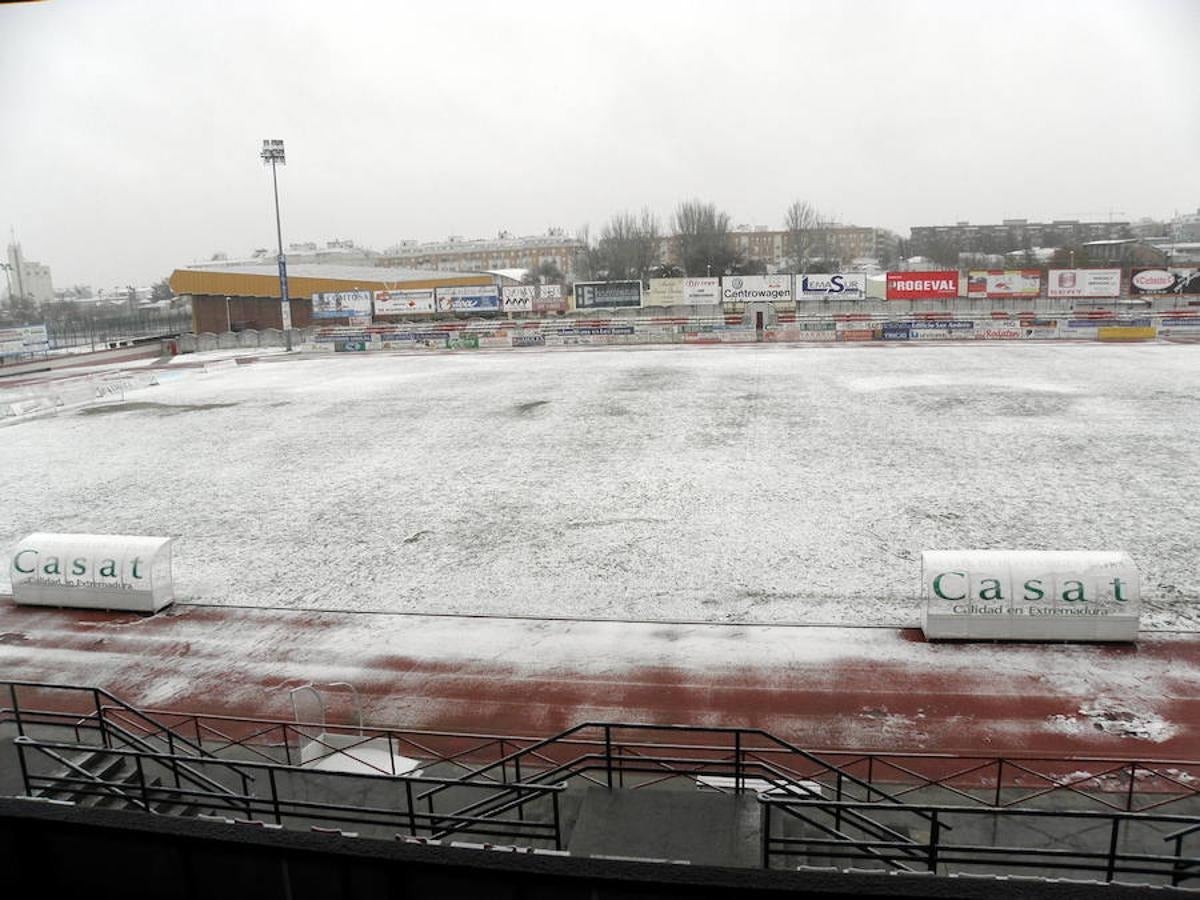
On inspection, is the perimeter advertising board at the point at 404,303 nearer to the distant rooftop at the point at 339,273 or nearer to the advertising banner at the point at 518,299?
the advertising banner at the point at 518,299

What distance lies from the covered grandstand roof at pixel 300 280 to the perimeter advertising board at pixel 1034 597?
76845mm

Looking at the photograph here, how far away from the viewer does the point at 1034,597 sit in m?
14.6

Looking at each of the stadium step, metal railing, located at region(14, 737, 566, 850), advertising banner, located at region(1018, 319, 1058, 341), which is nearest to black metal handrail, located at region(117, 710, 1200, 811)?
metal railing, located at region(14, 737, 566, 850)

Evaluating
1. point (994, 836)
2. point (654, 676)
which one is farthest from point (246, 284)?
point (994, 836)

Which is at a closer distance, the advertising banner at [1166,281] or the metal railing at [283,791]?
the metal railing at [283,791]

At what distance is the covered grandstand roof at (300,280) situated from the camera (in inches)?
3056

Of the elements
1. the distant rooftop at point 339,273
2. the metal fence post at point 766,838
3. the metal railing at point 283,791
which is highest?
the distant rooftop at point 339,273

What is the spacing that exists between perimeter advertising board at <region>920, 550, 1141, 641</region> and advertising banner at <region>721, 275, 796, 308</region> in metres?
60.3

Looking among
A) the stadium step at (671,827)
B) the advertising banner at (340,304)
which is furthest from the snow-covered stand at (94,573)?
the advertising banner at (340,304)

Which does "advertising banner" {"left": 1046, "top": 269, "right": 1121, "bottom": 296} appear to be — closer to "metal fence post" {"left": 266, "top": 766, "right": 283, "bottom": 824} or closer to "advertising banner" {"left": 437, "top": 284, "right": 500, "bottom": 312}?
"advertising banner" {"left": 437, "top": 284, "right": 500, "bottom": 312}

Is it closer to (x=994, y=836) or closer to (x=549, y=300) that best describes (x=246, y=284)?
(x=549, y=300)

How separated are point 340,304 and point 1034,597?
242 feet

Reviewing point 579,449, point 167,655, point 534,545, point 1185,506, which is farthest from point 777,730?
point 579,449

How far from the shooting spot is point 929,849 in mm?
6469
